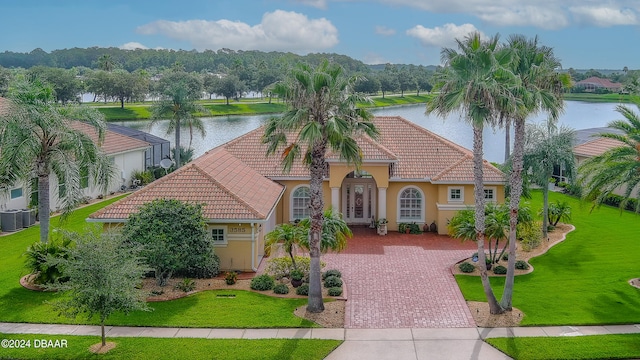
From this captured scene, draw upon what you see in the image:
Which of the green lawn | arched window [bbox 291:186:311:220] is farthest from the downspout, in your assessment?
arched window [bbox 291:186:311:220]

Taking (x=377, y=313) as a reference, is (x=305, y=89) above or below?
above

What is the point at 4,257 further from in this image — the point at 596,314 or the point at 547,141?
the point at 547,141

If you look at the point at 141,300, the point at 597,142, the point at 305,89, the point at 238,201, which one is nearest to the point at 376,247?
the point at 238,201

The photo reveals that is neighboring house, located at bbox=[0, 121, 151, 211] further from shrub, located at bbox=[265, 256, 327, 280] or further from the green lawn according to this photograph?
shrub, located at bbox=[265, 256, 327, 280]

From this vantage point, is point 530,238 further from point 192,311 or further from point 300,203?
point 192,311

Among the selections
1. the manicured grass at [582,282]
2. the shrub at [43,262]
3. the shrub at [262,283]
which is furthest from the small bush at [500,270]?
the shrub at [43,262]

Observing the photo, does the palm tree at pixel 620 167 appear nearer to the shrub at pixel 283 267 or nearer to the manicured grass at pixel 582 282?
the manicured grass at pixel 582 282
